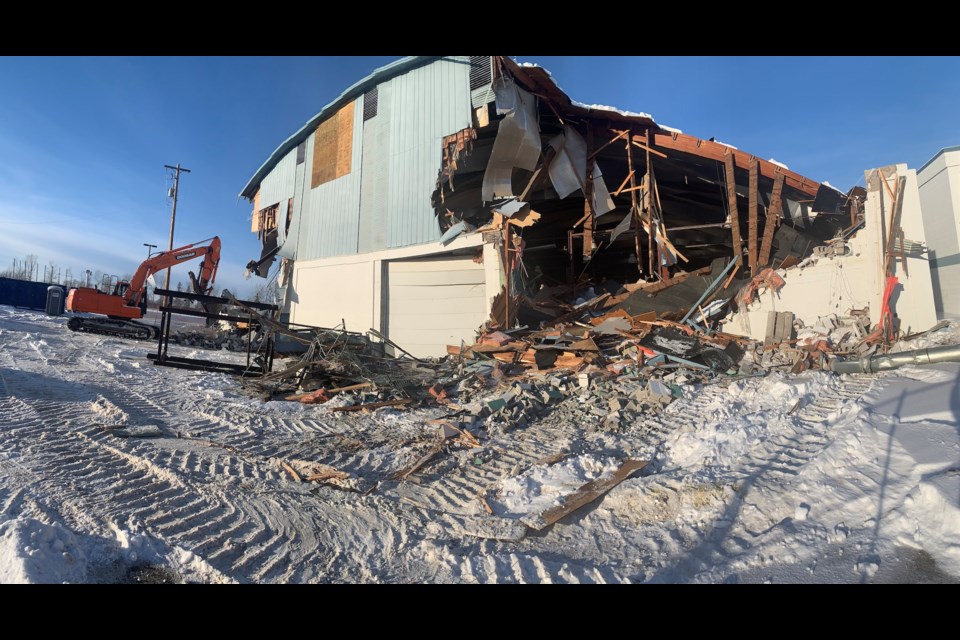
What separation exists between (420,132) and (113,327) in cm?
1473

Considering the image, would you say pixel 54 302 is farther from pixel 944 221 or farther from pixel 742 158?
pixel 944 221

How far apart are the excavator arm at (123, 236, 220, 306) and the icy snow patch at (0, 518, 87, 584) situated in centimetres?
1705

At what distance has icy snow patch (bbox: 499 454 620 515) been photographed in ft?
13.3

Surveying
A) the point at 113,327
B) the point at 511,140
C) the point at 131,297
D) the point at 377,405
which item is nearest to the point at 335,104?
the point at 511,140

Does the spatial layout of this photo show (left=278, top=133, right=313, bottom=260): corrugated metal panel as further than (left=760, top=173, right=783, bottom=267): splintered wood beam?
Yes

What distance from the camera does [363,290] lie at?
15.6m

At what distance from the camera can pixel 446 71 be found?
13734mm

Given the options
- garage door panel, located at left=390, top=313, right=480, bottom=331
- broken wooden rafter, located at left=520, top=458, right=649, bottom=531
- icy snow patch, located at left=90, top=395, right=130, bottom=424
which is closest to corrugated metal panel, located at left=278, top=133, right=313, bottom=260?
garage door panel, located at left=390, top=313, right=480, bottom=331

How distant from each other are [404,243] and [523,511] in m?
11.9

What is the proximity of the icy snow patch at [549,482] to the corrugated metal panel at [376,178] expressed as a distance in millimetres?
11987

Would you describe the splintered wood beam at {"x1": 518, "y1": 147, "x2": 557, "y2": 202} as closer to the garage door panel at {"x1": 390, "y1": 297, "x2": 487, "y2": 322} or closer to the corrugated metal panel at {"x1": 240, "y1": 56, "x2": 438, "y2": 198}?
the garage door panel at {"x1": 390, "y1": 297, "x2": 487, "y2": 322}

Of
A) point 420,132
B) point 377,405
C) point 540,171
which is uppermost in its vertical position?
point 420,132

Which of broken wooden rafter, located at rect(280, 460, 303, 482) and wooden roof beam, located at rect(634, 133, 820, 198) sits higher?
wooden roof beam, located at rect(634, 133, 820, 198)

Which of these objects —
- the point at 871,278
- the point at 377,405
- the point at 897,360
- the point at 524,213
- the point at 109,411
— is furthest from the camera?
the point at 524,213
